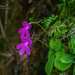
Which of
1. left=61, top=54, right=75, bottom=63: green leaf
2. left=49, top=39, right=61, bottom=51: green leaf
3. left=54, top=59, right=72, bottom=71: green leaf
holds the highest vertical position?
left=49, top=39, right=61, bottom=51: green leaf

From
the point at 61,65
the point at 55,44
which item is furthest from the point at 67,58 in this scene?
the point at 55,44

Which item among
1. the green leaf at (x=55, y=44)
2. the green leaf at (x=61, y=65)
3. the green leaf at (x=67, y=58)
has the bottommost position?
the green leaf at (x=61, y=65)

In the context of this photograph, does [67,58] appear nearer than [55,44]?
Yes

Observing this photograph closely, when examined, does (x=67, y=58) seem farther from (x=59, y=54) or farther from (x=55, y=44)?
(x=55, y=44)

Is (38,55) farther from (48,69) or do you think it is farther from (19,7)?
(19,7)

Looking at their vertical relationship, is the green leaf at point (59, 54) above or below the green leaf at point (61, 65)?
above

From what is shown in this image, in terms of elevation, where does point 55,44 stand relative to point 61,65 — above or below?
above

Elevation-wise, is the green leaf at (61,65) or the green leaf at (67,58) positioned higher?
the green leaf at (67,58)

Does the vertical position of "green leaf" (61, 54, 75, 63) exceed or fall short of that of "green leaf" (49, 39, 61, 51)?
it falls short

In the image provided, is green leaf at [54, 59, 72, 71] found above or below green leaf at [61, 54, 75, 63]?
below

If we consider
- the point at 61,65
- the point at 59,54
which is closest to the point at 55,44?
the point at 59,54

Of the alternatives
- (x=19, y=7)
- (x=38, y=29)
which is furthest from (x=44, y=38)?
(x=19, y=7)
